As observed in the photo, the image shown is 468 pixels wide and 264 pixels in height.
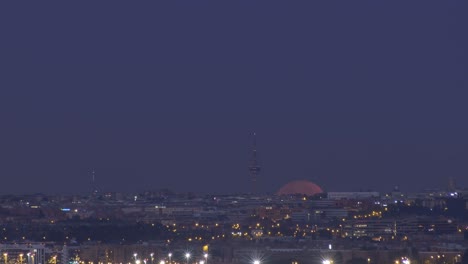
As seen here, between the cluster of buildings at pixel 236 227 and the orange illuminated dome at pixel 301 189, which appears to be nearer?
the cluster of buildings at pixel 236 227

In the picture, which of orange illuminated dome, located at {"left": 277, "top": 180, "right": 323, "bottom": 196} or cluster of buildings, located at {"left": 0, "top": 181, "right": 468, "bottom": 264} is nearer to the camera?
cluster of buildings, located at {"left": 0, "top": 181, "right": 468, "bottom": 264}

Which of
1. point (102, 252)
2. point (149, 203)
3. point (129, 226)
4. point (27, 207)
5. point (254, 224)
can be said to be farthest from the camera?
point (149, 203)

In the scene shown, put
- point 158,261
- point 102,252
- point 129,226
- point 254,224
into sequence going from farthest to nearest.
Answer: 1. point 254,224
2. point 129,226
3. point 102,252
4. point 158,261

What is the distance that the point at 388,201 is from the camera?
404 ft

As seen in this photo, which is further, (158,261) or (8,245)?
(8,245)

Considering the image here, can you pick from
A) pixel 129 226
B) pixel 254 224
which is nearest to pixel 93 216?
pixel 254 224

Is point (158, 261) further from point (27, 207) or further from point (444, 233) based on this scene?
point (27, 207)

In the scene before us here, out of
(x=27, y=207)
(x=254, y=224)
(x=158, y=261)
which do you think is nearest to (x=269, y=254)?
(x=158, y=261)

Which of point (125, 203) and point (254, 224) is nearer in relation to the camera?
point (254, 224)

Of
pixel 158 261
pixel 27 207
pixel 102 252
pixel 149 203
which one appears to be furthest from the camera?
pixel 149 203

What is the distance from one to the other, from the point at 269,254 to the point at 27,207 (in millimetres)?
52589

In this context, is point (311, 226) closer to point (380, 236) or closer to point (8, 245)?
point (380, 236)

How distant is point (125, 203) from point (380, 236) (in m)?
35.2

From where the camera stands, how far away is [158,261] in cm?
6444
